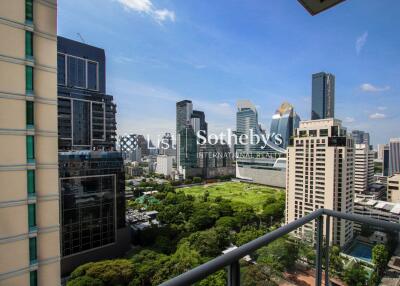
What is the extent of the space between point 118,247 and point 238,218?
5.99 metres

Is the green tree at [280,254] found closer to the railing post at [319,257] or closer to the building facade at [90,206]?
the railing post at [319,257]

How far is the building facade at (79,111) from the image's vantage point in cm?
1523

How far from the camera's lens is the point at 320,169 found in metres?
10.4

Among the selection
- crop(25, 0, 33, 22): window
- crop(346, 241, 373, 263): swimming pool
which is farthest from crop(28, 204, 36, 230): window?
crop(346, 241, 373, 263): swimming pool

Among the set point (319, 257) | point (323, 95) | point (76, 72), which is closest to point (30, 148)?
point (319, 257)

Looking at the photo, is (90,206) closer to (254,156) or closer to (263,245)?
(263,245)

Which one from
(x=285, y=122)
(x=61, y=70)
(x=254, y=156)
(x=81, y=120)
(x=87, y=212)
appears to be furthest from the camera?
(x=285, y=122)

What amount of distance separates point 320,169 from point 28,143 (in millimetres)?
10626

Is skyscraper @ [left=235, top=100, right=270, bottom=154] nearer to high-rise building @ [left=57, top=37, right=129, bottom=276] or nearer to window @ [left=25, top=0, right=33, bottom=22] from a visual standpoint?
high-rise building @ [left=57, top=37, right=129, bottom=276]

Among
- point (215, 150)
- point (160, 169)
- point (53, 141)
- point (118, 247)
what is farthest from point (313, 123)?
point (160, 169)

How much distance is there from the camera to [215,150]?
3133 centimetres

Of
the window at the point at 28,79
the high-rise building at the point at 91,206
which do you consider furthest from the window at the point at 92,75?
the window at the point at 28,79

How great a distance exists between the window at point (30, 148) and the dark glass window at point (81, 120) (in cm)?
1432

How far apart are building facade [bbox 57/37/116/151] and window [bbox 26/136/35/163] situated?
12.2 m
